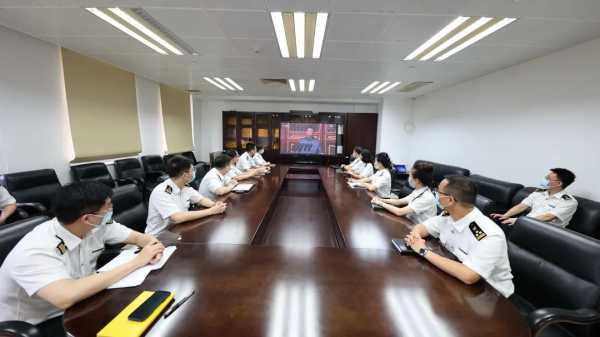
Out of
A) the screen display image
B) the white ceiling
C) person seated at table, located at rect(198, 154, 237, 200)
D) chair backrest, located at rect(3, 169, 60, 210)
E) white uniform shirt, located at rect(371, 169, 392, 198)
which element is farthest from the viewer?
the screen display image

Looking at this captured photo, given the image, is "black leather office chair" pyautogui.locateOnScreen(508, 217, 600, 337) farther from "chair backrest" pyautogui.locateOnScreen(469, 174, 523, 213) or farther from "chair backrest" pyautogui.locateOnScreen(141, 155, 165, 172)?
"chair backrest" pyautogui.locateOnScreen(141, 155, 165, 172)

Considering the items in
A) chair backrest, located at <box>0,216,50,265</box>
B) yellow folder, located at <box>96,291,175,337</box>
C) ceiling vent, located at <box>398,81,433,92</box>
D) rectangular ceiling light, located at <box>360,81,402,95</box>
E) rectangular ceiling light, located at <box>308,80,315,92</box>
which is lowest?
yellow folder, located at <box>96,291,175,337</box>

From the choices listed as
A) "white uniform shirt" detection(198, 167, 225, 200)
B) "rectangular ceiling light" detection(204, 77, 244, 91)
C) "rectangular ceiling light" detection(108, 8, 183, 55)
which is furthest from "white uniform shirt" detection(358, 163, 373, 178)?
"rectangular ceiling light" detection(108, 8, 183, 55)

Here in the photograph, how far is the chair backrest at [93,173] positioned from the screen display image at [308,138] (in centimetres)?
454

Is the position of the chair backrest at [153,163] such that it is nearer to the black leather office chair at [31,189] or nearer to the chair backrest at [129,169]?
the chair backrest at [129,169]

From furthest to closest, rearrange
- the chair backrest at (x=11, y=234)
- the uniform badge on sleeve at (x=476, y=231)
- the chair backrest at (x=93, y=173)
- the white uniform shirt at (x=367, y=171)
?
the white uniform shirt at (x=367, y=171), the chair backrest at (x=93, y=173), the uniform badge on sleeve at (x=476, y=231), the chair backrest at (x=11, y=234)

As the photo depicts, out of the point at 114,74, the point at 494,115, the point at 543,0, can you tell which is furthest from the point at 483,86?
the point at 114,74

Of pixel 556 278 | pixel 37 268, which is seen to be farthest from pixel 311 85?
pixel 37 268

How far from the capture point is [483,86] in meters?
4.21

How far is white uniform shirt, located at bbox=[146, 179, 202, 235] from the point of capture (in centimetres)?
187

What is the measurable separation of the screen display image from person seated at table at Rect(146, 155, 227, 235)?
5360 millimetres

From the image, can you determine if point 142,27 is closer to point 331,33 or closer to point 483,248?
point 331,33

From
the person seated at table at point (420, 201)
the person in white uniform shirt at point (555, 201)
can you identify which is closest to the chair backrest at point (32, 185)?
the person seated at table at point (420, 201)

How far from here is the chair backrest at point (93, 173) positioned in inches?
139
